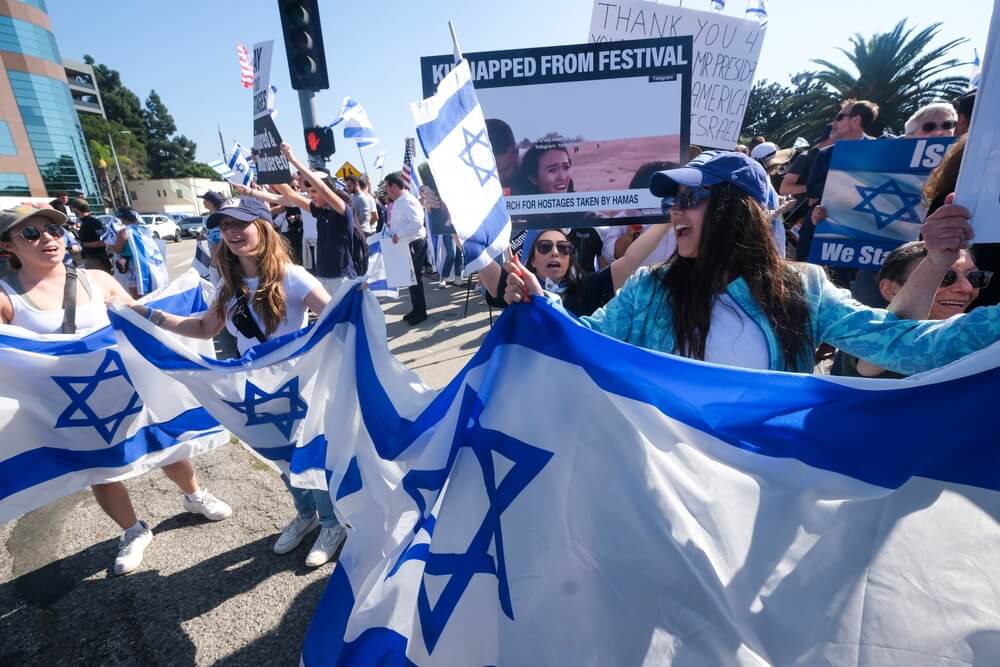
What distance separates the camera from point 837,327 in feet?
4.97

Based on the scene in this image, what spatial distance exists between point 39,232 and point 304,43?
3948 mm

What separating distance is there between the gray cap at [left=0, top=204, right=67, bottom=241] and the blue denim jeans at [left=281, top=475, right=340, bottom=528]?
1.75 metres

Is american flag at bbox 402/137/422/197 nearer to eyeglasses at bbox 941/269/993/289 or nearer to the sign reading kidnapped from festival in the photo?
the sign reading kidnapped from festival

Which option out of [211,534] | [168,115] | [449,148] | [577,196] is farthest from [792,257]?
[168,115]

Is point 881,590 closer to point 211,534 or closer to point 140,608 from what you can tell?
point 140,608

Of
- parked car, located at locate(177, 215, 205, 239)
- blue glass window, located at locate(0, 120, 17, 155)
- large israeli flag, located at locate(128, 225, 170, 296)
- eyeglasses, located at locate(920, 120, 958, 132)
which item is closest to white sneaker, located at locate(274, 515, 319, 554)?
large israeli flag, located at locate(128, 225, 170, 296)

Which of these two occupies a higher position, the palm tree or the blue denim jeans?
the palm tree

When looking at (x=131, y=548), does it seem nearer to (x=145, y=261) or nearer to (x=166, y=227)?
(x=145, y=261)

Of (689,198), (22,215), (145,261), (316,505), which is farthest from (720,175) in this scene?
(145,261)

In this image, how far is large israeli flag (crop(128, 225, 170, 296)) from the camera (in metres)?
5.97

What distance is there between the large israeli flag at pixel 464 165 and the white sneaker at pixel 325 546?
1.84 metres

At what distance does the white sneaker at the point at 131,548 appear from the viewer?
2.72m

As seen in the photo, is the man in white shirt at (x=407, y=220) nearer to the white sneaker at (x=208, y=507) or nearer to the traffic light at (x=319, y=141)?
the traffic light at (x=319, y=141)

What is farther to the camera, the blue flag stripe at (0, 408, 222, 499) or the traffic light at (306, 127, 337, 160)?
the traffic light at (306, 127, 337, 160)
